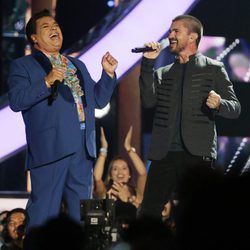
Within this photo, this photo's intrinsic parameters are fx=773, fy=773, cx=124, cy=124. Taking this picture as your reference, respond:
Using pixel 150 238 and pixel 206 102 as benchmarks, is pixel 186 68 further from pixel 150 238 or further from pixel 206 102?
pixel 150 238

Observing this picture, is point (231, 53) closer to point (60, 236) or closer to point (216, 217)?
point (60, 236)

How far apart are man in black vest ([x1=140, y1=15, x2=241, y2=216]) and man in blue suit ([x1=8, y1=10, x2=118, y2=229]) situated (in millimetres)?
486

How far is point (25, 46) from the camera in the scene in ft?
21.5

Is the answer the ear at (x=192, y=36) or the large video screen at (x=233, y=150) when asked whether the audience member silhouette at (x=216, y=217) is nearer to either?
Answer: the ear at (x=192, y=36)

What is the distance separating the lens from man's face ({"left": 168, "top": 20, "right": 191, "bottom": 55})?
4629mm

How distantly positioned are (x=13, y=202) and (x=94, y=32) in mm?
1321

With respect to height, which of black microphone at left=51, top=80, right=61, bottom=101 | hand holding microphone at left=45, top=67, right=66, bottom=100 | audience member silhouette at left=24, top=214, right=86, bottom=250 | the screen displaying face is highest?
hand holding microphone at left=45, top=67, right=66, bottom=100

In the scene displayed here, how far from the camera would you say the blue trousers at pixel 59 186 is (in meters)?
4.04

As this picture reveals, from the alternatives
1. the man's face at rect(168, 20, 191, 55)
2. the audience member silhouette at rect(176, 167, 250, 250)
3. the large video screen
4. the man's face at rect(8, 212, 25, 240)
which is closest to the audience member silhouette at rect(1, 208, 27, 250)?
the man's face at rect(8, 212, 25, 240)

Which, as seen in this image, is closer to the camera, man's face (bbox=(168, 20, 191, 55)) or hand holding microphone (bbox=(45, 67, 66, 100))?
hand holding microphone (bbox=(45, 67, 66, 100))

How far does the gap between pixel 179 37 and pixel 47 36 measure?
34.4 inches

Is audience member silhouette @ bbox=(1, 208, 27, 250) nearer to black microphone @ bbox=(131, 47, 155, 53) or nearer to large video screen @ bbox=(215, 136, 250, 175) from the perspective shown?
black microphone @ bbox=(131, 47, 155, 53)

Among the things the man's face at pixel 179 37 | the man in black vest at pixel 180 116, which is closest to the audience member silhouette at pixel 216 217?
the man in black vest at pixel 180 116

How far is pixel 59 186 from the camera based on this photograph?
4.08 m
